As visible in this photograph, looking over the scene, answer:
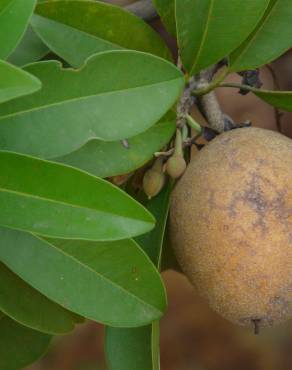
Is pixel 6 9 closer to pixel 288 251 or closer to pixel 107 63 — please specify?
pixel 107 63

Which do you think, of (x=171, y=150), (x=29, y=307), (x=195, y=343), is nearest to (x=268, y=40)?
(x=171, y=150)

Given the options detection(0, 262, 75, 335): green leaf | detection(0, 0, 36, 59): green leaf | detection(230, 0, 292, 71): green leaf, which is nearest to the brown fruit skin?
detection(230, 0, 292, 71): green leaf

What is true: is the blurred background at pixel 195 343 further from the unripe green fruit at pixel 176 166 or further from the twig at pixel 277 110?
the unripe green fruit at pixel 176 166

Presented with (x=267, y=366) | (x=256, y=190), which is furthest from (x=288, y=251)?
(x=267, y=366)

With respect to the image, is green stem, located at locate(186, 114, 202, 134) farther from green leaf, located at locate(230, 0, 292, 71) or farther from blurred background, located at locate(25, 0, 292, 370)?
blurred background, located at locate(25, 0, 292, 370)

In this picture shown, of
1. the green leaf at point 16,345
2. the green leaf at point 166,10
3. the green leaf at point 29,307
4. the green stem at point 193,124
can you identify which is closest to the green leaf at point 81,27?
the green leaf at point 166,10

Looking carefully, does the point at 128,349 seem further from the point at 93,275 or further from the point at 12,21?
the point at 12,21
